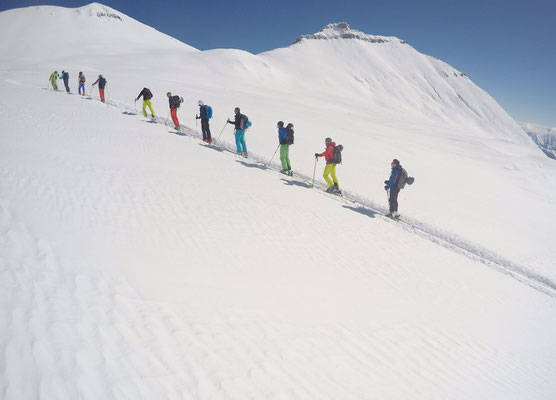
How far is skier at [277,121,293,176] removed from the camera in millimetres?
11328

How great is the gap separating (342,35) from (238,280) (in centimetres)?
17949

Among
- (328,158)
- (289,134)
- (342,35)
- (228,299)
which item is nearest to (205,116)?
(289,134)

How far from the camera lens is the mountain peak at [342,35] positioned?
150 m

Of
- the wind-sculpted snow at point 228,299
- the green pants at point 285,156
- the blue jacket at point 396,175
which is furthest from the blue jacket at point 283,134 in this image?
the blue jacket at point 396,175

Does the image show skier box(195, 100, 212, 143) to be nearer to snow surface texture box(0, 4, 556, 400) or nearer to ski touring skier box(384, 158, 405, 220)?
snow surface texture box(0, 4, 556, 400)

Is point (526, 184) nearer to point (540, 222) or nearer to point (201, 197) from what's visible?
point (540, 222)

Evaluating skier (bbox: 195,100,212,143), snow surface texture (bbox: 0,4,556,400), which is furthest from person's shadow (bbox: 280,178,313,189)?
skier (bbox: 195,100,212,143)

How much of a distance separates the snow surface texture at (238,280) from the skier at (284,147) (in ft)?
2.41

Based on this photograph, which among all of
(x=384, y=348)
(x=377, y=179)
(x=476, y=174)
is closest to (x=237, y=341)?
(x=384, y=348)

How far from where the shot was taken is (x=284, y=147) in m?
11.9

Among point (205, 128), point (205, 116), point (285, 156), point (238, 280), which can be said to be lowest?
A: point (238, 280)

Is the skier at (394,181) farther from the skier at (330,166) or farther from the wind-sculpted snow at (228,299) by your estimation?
the skier at (330,166)

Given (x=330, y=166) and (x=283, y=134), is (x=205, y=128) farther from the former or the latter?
(x=330, y=166)

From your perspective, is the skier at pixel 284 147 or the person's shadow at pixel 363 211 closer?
the person's shadow at pixel 363 211
